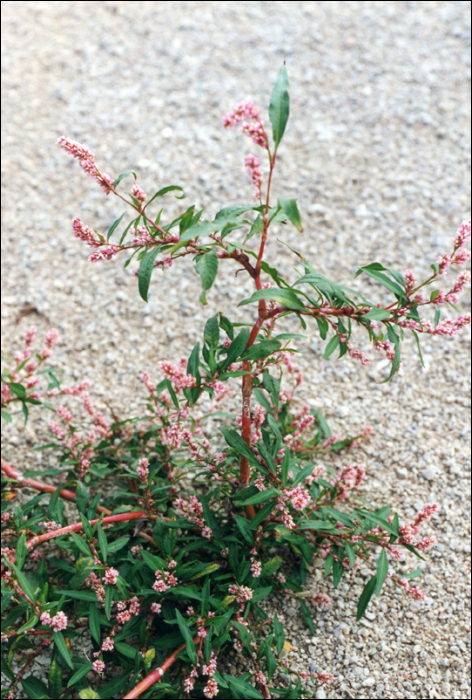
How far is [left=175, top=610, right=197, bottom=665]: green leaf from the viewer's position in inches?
61.9

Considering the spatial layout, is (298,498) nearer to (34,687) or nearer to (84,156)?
(34,687)

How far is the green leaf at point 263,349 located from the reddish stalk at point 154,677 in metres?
0.83

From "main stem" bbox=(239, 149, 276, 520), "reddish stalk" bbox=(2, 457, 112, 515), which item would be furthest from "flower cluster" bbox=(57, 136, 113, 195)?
"reddish stalk" bbox=(2, 457, 112, 515)

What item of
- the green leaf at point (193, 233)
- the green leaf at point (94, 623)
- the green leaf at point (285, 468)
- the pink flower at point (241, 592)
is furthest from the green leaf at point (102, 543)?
the green leaf at point (193, 233)

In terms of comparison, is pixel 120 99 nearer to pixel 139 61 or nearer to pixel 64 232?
pixel 139 61

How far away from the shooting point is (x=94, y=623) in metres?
1.66

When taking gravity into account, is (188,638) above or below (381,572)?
below

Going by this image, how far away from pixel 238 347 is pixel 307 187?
208cm

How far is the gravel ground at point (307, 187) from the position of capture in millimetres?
2014

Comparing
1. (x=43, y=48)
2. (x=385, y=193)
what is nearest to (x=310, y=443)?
(x=385, y=193)

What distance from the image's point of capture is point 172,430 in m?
1.67

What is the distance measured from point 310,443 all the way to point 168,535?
70 centimetres

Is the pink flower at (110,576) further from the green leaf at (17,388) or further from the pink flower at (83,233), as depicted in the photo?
the pink flower at (83,233)

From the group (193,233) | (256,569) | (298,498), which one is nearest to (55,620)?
(256,569)
